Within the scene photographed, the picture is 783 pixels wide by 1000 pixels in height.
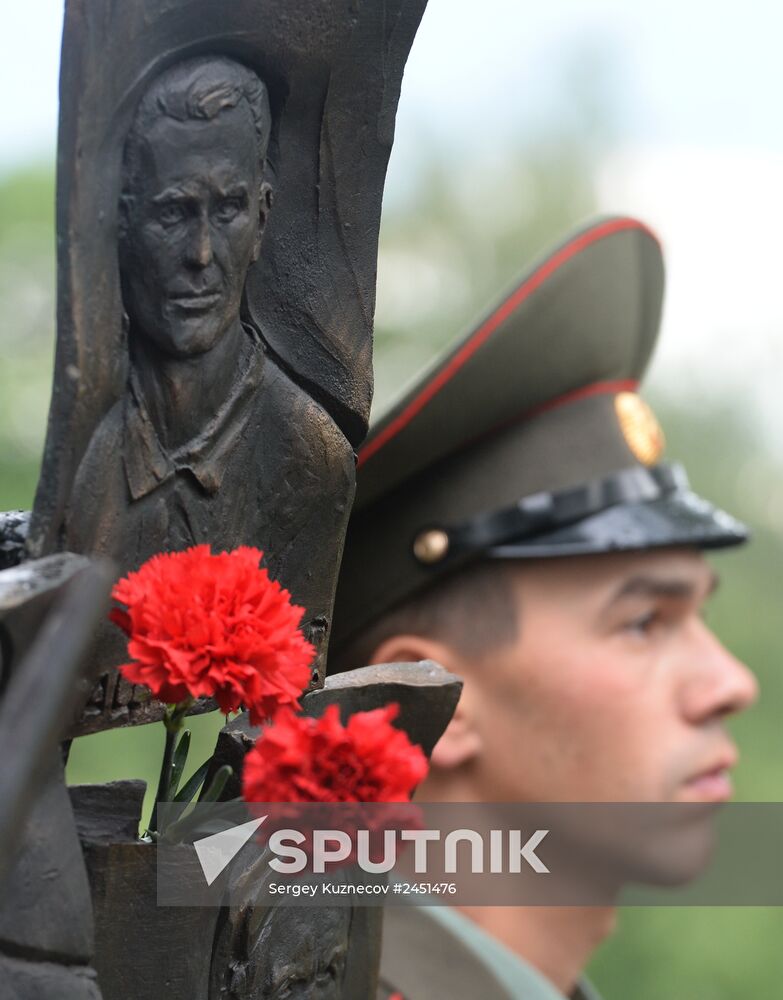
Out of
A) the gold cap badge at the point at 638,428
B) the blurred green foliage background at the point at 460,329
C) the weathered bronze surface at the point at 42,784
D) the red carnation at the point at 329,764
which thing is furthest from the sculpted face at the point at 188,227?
the blurred green foliage background at the point at 460,329

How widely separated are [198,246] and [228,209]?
4 centimetres

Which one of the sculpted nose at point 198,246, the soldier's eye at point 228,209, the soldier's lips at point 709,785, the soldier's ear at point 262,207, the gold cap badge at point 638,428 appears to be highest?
the gold cap badge at point 638,428

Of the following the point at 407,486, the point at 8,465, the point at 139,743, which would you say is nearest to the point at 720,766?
the point at 407,486

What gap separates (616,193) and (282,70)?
9.00 ft

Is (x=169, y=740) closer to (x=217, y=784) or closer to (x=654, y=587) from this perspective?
(x=217, y=784)

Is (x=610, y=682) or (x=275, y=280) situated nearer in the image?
(x=275, y=280)

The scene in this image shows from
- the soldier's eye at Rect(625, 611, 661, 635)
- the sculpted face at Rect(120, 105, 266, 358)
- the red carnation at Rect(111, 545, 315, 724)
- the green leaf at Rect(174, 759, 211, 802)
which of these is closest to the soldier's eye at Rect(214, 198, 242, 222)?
the sculpted face at Rect(120, 105, 266, 358)

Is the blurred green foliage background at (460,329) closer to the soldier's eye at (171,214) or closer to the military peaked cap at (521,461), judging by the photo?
the military peaked cap at (521,461)

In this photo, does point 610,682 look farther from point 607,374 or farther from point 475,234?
point 475,234

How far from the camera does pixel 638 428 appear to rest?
1489mm

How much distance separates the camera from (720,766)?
1.40 m

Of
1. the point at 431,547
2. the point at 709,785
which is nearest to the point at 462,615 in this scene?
the point at 431,547

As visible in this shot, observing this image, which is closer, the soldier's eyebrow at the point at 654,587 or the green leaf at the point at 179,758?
the green leaf at the point at 179,758

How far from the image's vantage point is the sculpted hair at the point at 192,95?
0.80 m
